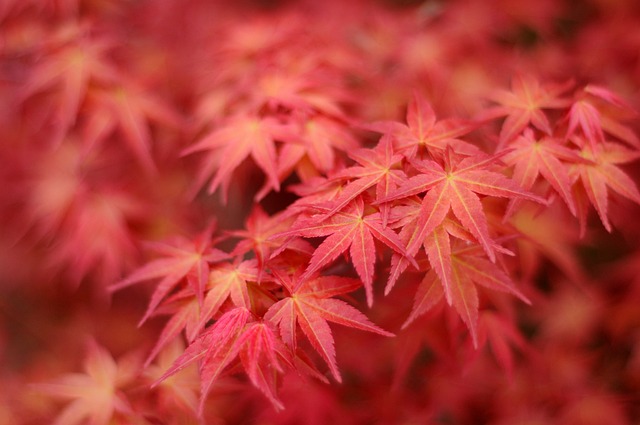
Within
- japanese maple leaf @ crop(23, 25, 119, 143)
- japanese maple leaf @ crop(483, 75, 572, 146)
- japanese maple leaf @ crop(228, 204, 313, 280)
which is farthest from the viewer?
japanese maple leaf @ crop(23, 25, 119, 143)

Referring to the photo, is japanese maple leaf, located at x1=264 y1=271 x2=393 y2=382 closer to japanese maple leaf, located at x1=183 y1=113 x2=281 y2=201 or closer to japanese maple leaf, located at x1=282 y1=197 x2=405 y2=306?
japanese maple leaf, located at x1=282 y1=197 x2=405 y2=306

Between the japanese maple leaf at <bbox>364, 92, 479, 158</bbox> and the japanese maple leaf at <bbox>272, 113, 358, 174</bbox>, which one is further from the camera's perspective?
the japanese maple leaf at <bbox>272, 113, 358, 174</bbox>

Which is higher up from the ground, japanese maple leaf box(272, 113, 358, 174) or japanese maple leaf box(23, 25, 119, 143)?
japanese maple leaf box(23, 25, 119, 143)

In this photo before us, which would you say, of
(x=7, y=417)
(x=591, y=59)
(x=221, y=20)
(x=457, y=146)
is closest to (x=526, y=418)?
(x=457, y=146)

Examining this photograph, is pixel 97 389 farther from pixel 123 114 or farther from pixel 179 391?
pixel 123 114

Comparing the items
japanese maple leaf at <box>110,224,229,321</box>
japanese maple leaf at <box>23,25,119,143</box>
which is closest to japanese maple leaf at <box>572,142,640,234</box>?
japanese maple leaf at <box>110,224,229,321</box>

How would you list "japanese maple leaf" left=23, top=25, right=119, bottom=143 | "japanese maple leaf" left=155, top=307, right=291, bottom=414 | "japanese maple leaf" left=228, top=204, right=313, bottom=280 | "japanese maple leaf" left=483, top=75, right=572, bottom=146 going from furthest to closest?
→ "japanese maple leaf" left=23, top=25, right=119, bottom=143, "japanese maple leaf" left=483, top=75, right=572, bottom=146, "japanese maple leaf" left=228, top=204, right=313, bottom=280, "japanese maple leaf" left=155, top=307, right=291, bottom=414

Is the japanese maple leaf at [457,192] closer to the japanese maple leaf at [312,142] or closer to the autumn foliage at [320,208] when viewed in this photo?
the autumn foliage at [320,208]

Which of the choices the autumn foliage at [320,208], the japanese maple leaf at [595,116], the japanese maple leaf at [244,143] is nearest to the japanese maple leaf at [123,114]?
the autumn foliage at [320,208]
